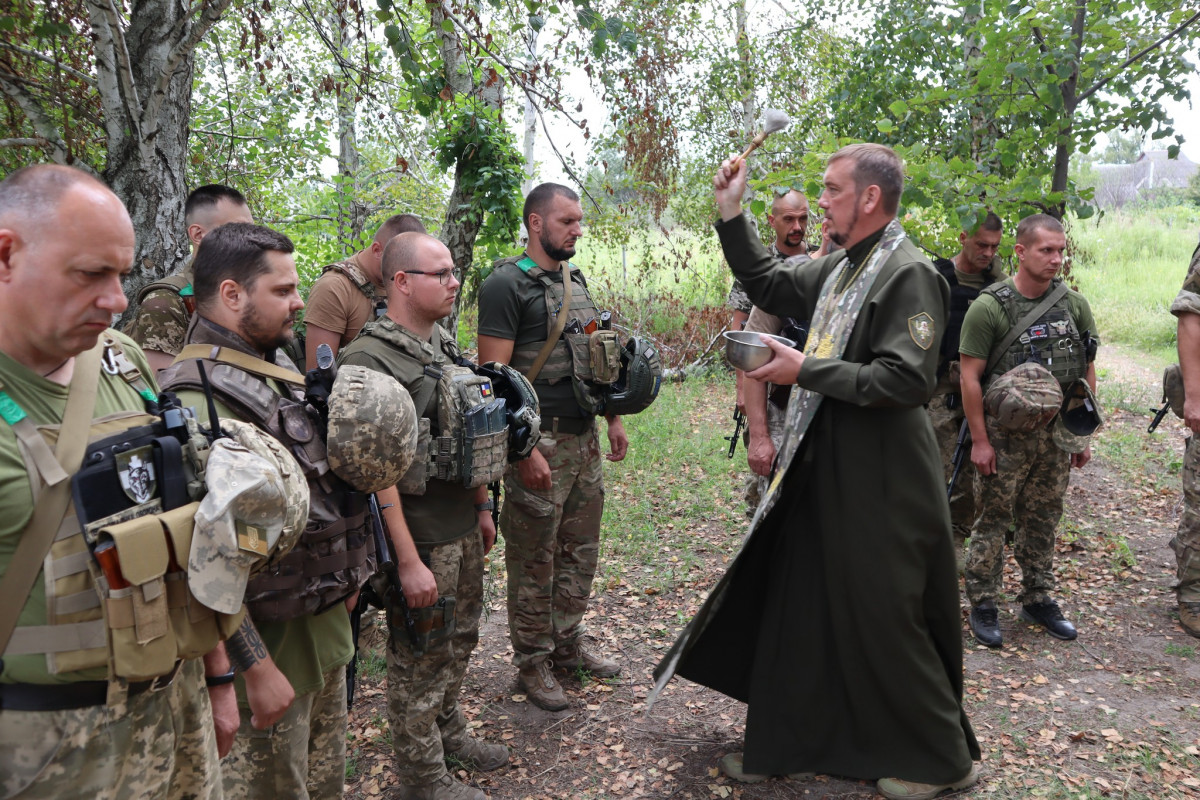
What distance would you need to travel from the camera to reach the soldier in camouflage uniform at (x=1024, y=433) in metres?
4.71

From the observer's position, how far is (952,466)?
5441mm

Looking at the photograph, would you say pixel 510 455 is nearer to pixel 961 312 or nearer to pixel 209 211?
pixel 209 211

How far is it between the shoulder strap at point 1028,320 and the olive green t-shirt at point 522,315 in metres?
2.56

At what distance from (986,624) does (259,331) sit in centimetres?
433

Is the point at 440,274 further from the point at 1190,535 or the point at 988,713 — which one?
the point at 1190,535

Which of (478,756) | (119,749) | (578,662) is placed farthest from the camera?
(578,662)

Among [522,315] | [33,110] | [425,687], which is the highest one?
[33,110]

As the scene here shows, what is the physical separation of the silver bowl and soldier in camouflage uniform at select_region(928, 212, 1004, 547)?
2.76 metres

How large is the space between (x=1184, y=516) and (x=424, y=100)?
5.52 meters

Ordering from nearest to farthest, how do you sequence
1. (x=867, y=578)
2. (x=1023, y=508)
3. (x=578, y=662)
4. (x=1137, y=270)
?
(x=867, y=578), (x=578, y=662), (x=1023, y=508), (x=1137, y=270)

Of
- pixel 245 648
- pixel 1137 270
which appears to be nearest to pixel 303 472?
pixel 245 648

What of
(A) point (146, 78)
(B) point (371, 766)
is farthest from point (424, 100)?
(B) point (371, 766)

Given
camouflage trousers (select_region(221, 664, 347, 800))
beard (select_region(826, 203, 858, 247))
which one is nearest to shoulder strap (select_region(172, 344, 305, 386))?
camouflage trousers (select_region(221, 664, 347, 800))

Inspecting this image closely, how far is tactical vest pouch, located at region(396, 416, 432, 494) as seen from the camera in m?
2.99
